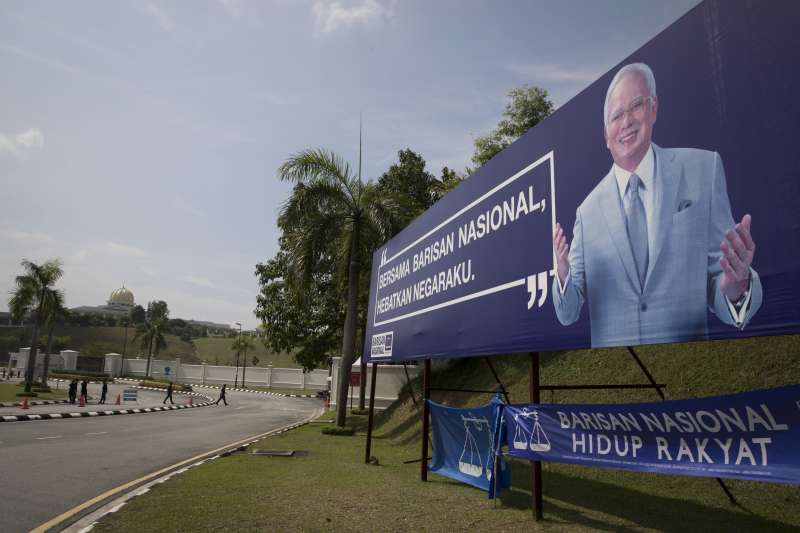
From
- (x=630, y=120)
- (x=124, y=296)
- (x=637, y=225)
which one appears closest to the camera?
(x=637, y=225)

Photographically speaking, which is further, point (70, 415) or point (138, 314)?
point (138, 314)

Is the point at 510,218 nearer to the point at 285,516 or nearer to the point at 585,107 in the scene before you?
the point at 585,107

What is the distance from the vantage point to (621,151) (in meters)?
5.37

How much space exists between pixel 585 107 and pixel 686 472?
4.01 meters

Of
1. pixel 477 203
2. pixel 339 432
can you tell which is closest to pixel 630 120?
pixel 477 203

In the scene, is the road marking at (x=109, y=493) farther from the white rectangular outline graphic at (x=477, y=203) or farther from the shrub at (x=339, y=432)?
the white rectangular outline graphic at (x=477, y=203)

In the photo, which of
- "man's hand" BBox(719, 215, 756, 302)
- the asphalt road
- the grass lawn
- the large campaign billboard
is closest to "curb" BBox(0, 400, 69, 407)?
the grass lawn

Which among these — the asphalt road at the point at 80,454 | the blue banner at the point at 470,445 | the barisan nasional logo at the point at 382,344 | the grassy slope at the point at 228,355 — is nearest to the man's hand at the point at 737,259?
the blue banner at the point at 470,445

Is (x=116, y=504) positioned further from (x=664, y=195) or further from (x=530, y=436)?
(x=664, y=195)

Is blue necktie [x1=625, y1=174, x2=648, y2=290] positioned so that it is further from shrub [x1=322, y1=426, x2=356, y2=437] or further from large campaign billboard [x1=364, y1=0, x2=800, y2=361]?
shrub [x1=322, y1=426, x2=356, y2=437]

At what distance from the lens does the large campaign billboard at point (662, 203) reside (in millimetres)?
3855

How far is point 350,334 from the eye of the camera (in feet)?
59.3

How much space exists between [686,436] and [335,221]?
50.5ft

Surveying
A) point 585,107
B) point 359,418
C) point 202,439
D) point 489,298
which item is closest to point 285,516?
point 489,298
